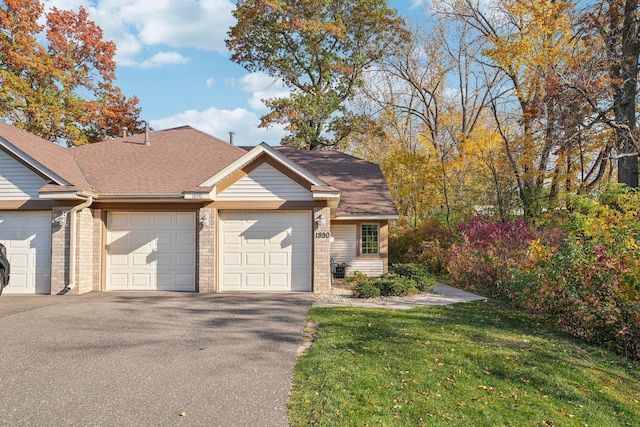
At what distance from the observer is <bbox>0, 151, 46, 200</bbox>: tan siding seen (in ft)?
38.1

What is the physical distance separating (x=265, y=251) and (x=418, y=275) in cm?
469

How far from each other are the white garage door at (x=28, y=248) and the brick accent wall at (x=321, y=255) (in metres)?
7.25

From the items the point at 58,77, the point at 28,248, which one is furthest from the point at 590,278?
the point at 58,77

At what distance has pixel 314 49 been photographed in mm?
24812

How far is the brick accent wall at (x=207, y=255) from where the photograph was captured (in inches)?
465

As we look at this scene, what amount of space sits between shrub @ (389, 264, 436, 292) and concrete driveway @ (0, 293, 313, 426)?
4.40m

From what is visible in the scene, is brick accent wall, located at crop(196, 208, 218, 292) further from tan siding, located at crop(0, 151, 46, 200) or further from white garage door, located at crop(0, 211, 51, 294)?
tan siding, located at crop(0, 151, 46, 200)

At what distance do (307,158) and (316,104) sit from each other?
4695mm

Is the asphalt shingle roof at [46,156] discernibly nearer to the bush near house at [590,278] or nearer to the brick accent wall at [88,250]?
the brick accent wall at [88,250]

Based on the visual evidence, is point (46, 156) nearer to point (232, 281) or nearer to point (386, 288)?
point (232, 281)

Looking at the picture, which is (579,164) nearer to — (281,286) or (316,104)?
(316,104)

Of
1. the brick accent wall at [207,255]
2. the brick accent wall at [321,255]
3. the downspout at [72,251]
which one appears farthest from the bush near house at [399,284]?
the downspout at [72,251]

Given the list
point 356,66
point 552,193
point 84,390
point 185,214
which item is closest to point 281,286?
point 185,214

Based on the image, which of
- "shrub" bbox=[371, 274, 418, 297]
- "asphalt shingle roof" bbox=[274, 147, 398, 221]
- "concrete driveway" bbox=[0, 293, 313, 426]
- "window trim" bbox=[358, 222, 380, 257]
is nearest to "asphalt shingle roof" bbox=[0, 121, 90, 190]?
"concrete driveway" bbox=[0, 293, 313, 426]
